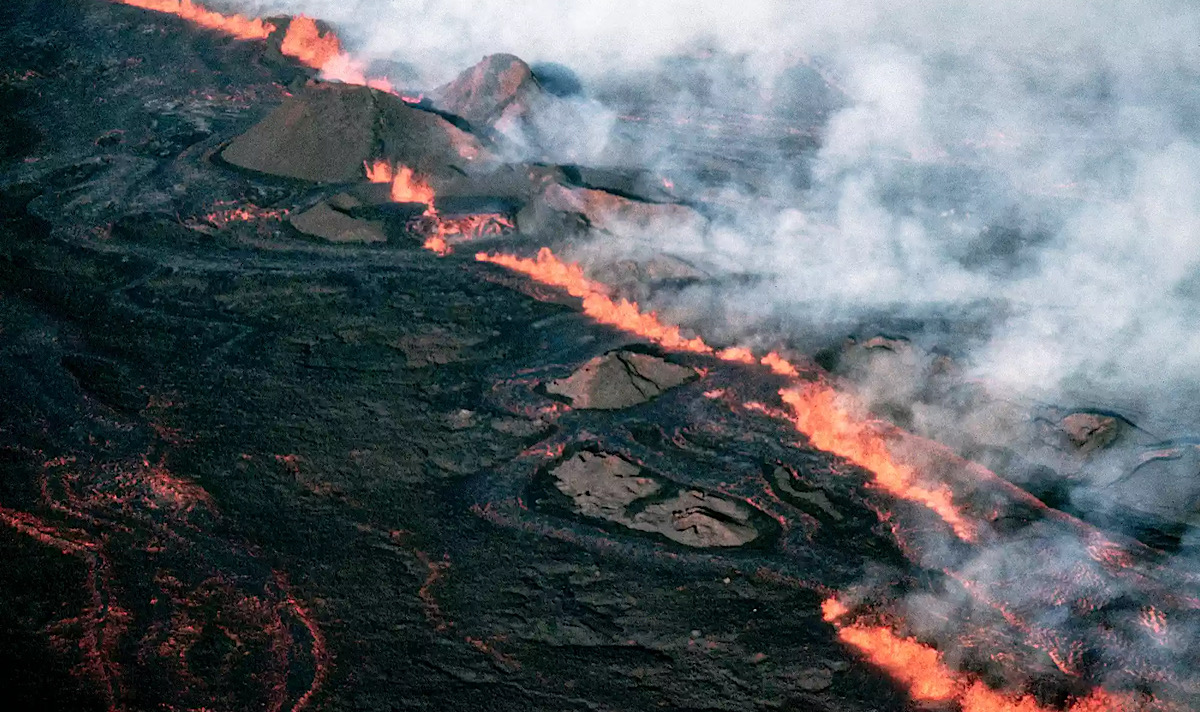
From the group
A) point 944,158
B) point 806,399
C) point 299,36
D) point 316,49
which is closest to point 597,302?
point 806,399

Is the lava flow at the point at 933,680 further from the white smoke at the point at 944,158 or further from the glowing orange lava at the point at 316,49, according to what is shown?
the glowing orange lava at the point at 316,49

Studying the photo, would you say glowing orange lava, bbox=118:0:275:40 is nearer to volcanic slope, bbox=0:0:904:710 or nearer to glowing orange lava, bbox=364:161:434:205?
glowing orange lava, bbox=364:161:434:205

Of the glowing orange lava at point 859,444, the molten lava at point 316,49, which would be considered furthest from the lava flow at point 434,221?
the molten lava at point 316,49

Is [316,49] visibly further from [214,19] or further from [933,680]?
[933,680]

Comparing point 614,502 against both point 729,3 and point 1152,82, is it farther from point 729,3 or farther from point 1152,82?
point 1152,82

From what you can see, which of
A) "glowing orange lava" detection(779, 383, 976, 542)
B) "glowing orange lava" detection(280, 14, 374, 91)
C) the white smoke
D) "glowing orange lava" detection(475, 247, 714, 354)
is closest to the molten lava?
"glowing orange lava" detection(280, 14, 374, 91)

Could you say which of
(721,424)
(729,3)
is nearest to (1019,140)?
(729,3)
